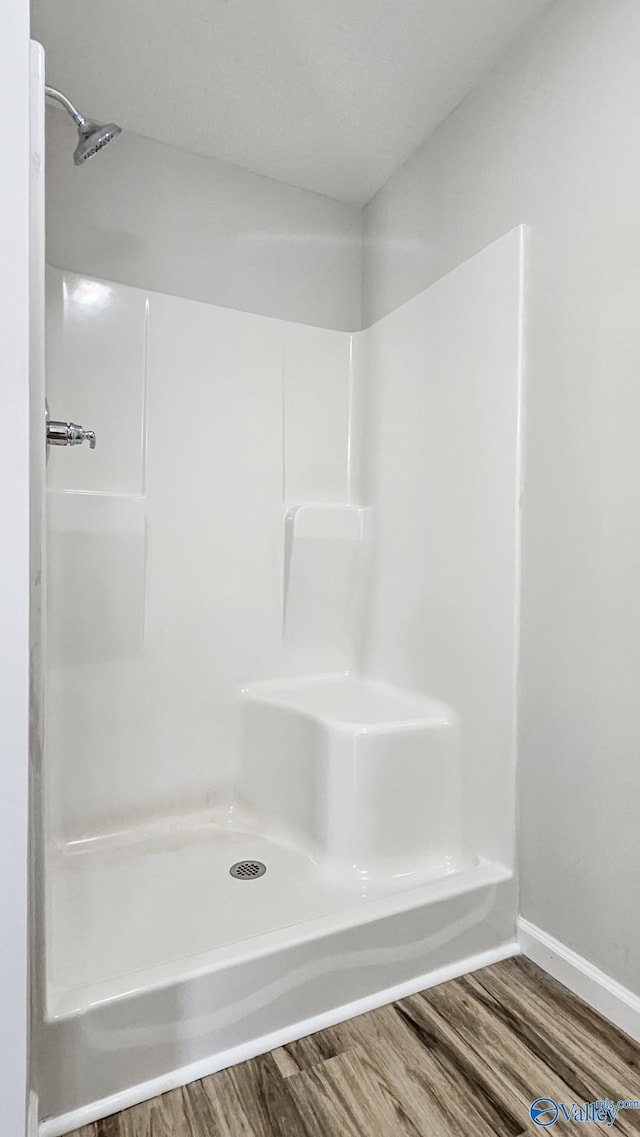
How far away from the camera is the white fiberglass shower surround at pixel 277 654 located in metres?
1.39

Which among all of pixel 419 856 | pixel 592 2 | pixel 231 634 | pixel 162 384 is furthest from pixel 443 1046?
pixel 592 2

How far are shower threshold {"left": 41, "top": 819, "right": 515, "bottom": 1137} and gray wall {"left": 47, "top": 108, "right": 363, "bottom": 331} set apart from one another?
1.77 metres

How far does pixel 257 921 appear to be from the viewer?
149 cm

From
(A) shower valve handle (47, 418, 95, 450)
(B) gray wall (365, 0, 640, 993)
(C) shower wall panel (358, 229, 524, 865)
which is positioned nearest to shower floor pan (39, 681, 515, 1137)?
(C) shower wall panel (358, 229, 524, 865)

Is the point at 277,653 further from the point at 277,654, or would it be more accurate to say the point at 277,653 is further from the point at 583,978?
the point at 583,978

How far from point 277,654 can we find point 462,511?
829 millimetres

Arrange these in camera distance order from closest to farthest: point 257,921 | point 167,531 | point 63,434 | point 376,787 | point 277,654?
point 63,434
point 257,921
point 376,787
point 167,531
point 277,654

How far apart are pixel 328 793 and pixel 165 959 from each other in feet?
1.82

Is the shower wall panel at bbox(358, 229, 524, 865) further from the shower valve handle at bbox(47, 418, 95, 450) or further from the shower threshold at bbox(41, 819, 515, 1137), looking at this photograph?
the shower valve handle at bbox(47, 418, 95, 450)

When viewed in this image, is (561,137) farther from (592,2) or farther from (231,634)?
(231,634)

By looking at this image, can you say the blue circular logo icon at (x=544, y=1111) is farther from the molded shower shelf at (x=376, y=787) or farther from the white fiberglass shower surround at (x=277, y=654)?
the molded shower shelf at (x=376, y=787)

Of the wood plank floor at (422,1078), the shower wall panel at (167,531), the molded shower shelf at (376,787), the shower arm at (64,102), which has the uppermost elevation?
the shower arm at (64,102)

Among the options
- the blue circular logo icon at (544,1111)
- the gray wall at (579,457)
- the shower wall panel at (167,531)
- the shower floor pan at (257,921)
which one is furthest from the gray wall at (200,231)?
the blue circular logo icon at (544,1111)

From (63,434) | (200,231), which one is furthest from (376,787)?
(200,231)
